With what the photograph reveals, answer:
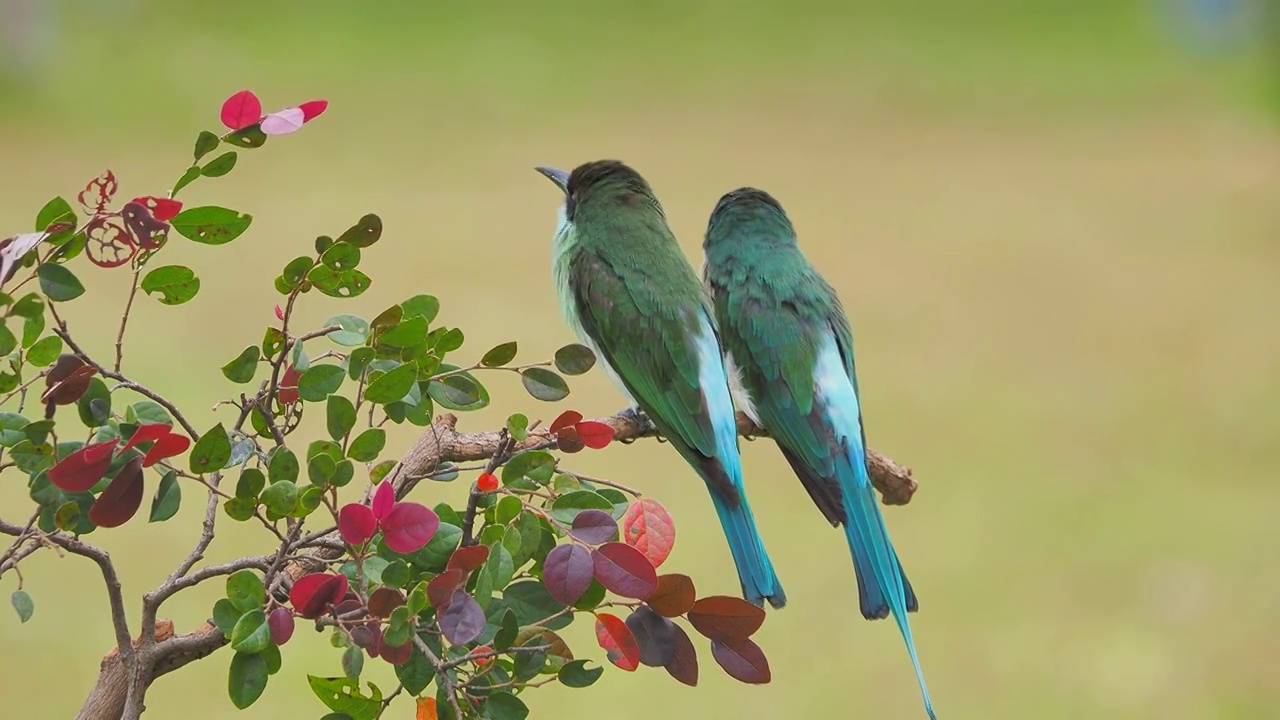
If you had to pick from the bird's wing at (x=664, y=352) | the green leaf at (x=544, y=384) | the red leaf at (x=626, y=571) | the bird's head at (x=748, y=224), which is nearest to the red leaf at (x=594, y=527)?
the red leaf at (x=626, y=571)

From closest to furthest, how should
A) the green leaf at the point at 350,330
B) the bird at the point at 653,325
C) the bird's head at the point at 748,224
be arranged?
the green leaf at the point at 350,330 < the bird at the point at 653,325 < the bird's head at the point at 748,224

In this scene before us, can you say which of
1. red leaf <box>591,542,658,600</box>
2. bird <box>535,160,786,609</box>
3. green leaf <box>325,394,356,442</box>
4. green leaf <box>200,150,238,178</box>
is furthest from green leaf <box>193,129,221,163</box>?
bird <box>535,160,786,609</box>

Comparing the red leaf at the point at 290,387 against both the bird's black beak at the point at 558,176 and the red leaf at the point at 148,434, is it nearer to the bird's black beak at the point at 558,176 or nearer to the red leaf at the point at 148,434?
the red leaf at the point at 148,434

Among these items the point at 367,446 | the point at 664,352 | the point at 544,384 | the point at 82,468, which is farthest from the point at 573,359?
the point at 664,352

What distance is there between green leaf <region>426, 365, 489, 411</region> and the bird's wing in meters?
0.31

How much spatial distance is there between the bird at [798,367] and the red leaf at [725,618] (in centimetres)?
36

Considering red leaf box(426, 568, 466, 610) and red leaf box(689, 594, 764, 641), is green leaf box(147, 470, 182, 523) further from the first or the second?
red leaf box(689, 594, 764, 641)

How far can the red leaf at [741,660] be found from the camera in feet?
2.01

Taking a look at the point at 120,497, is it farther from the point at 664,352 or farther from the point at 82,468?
the point at 664,352

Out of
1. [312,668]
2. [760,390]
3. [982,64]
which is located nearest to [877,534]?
[760,390]

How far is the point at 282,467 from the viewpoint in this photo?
23.6 inches

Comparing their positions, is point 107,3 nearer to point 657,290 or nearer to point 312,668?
point 312,668

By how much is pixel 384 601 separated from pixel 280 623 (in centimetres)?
4

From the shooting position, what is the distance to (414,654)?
62cm
